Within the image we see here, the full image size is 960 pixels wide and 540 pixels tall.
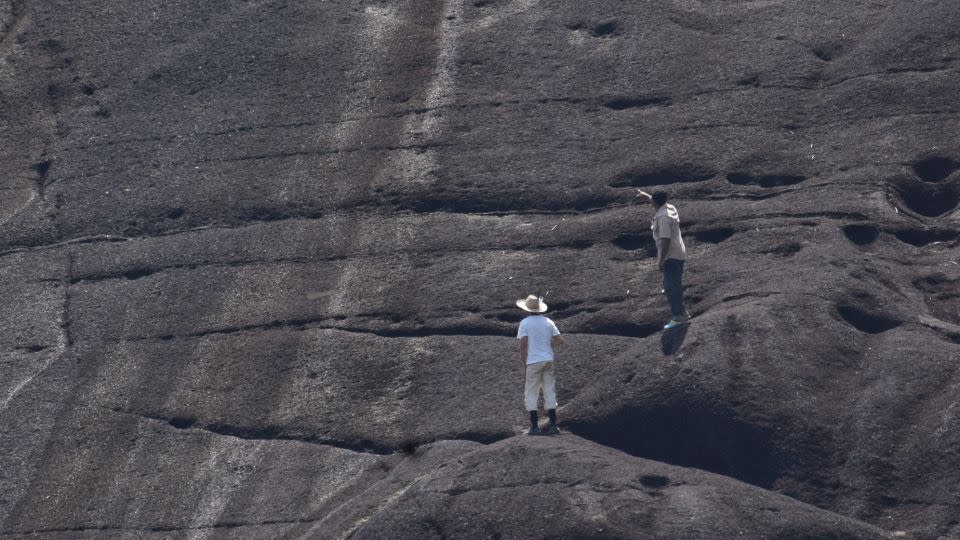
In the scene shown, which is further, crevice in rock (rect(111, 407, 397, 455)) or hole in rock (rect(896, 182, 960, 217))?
hole in rock (rect(896, 182, 960, 217))

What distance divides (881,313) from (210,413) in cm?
697

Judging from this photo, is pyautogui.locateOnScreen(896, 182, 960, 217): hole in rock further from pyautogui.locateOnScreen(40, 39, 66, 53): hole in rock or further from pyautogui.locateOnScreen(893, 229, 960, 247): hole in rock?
pyautogui.locateOnScreen(40, 39, 66, 53): hole in rock

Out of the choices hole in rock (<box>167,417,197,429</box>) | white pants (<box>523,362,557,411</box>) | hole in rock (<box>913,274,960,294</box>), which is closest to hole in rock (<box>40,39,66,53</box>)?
hole in rock (<box>167,417,197,429</box>)

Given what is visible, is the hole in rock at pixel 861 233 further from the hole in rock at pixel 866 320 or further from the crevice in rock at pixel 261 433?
the crevice in rock at pixel 261 433

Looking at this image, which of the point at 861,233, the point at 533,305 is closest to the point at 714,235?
the point at 861,233

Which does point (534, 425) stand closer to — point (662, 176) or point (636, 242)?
point (636, 242)

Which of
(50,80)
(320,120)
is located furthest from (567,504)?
(50,80)

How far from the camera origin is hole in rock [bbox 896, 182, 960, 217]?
16.0 meters

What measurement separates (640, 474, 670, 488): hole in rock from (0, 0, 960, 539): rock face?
26 mm

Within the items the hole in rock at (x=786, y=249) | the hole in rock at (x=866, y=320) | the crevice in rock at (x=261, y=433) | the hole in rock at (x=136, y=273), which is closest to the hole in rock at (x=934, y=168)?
the hole in rock at (x=786, y=249)

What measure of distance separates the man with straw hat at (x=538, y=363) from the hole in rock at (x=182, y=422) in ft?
12.6

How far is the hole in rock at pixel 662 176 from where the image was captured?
1682 centimetres

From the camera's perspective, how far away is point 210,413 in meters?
15.5

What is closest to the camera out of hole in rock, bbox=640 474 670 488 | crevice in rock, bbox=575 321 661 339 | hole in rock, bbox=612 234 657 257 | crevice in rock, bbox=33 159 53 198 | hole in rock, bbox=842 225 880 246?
hole in rock, bbox=640 474 670 488
